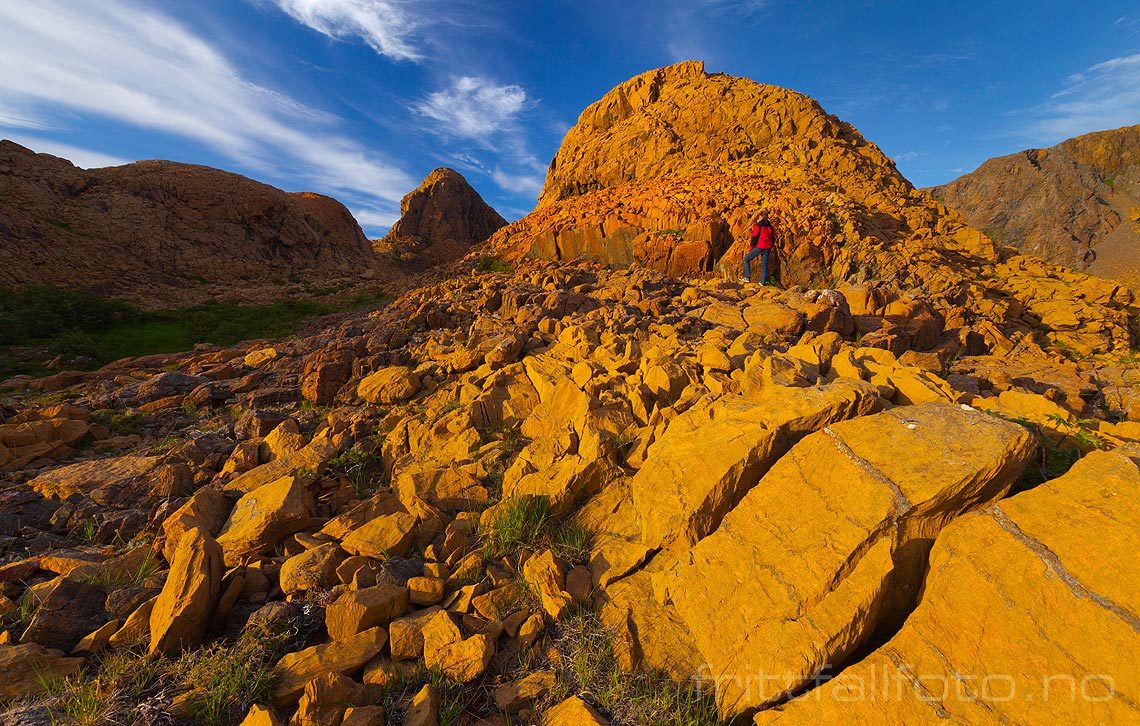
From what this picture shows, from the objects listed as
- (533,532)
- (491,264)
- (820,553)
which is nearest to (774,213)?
(491,264)

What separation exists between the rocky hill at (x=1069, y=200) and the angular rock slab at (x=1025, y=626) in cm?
5205

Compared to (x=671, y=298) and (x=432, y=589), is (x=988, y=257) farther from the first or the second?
(x=432, y=589)

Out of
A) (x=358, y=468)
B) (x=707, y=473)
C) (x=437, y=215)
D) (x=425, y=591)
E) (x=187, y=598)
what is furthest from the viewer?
(x=437, y=215)

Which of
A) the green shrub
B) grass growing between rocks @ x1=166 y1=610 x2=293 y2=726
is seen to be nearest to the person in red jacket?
grass growing between rocks @ x1=166 y1=610 x2=293 y2=726

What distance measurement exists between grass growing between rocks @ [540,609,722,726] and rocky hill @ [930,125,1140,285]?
53.7 m

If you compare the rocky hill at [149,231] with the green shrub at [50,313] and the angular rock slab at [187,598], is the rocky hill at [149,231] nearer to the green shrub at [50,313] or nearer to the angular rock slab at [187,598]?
the green shrub at [50,313]

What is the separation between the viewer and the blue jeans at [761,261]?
36.7 feet

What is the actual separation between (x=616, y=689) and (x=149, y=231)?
109 feet

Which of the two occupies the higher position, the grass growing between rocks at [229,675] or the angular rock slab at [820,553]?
the angular rock slab at [820,553]

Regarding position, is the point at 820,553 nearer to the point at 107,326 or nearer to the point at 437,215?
the point at 107,326

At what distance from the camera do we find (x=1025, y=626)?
6.56 ft

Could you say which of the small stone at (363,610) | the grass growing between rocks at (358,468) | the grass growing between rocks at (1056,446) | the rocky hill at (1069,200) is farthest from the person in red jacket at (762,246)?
the rocky hill at (1069,200)

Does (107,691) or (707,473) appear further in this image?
(707,473)

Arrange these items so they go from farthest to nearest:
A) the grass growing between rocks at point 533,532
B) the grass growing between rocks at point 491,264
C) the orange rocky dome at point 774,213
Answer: the grass growing between rocks at point 491,264 < the orange rocky dome at point 774,213 < the grass growing between rocks at point 533,532
